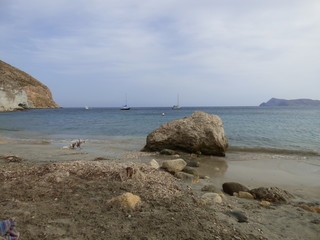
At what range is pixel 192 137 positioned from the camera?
12.5 metres

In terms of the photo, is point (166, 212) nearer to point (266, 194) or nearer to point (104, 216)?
point (104, 216)

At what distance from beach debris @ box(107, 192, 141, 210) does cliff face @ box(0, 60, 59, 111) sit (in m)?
70.8

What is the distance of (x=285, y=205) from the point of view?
5.78 m

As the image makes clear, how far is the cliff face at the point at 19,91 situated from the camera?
68.1 meters

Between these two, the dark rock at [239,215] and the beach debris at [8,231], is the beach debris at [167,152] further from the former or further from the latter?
the beach debris at [8,231]

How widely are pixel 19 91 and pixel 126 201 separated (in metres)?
78.3

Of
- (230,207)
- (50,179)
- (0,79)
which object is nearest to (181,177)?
(230,207)

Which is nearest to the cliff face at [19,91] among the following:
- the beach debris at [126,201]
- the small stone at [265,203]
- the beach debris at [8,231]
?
the beach debris at [126,201]

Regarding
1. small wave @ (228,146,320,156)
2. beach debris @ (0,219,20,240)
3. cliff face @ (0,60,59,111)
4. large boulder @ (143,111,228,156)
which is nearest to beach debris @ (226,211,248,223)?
beach debris @ (0,219,20,240)

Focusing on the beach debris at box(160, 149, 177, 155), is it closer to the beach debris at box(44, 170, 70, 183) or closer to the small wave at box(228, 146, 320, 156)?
the small wave at box(228, 146, 320, 156)

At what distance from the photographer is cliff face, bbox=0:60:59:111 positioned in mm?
68062

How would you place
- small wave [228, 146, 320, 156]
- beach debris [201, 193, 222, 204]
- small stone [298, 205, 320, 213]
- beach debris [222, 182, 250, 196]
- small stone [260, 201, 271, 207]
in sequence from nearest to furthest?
beach debris [201, 193, 222, 204] < small stone [298, 205, 320, 213] < small stone [260, 201, 271, 207] < beach debris [222, 182, 250, 196] < small wave [228, 146, 320, 156]

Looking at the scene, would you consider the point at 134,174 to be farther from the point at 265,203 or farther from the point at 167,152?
the point at 167,152

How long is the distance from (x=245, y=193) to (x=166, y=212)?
Result: 8.70ft
